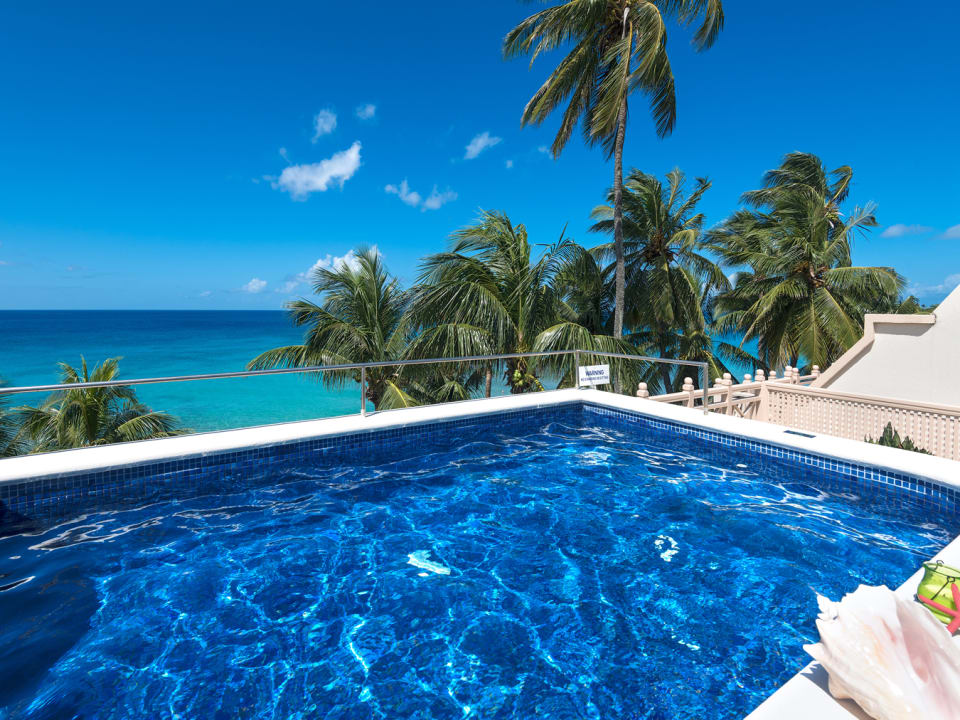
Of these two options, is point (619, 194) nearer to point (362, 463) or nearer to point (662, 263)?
point (662, 263)

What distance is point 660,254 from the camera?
12.9 m

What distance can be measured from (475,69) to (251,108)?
2175 centimetres

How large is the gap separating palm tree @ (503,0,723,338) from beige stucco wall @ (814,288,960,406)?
157 inches

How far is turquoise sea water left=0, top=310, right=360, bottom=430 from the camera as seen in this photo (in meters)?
30.6

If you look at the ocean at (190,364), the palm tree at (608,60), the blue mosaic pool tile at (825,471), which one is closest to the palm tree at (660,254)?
the palm tree at (608,60)

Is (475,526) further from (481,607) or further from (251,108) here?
(251,108)

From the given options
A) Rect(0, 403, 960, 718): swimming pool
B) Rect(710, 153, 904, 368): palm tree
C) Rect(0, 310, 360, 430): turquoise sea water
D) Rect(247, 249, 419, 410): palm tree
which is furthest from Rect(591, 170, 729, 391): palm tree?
Rect(0, 310, 360, 430): turquoise sea water

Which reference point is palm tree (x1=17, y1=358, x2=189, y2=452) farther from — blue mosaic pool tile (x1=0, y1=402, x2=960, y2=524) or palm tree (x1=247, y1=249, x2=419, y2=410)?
blue mosaic pool tile (x1=0, y1=402, x2=960, y2=524)

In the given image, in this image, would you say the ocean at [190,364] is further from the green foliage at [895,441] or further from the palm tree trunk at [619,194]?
the green foliage at [895,441]

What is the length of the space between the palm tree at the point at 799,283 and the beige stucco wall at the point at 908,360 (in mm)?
5012

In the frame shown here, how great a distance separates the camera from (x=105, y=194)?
55.6 m

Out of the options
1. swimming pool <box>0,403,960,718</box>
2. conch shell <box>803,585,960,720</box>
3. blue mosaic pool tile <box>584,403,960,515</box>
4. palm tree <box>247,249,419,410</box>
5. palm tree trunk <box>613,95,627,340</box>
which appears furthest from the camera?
palm tree <box>247,249,419,410</box>

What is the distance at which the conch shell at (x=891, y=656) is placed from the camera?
116 centimetres

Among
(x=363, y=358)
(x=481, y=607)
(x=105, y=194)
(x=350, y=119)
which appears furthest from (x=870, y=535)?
(x=105, y=194)
